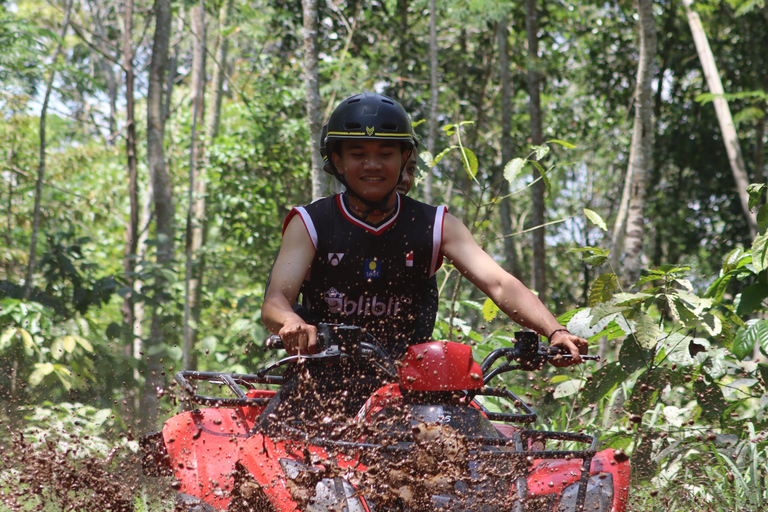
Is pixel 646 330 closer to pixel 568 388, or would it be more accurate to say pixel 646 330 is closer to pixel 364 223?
pixel 568 388

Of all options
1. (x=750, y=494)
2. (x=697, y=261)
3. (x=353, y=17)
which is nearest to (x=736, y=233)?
(x=697, y=261)

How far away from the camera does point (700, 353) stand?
4.59 metres

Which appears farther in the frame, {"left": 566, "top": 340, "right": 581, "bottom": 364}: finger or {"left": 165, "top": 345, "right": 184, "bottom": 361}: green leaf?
{"left": 165, "top": 345, "right": 184, "bottom": 361}: green leaf

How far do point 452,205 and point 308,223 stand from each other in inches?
761

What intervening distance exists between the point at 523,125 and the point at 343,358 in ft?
54.7

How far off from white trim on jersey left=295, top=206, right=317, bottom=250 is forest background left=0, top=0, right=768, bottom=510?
2.87ft

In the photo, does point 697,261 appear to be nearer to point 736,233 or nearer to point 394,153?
point 736,233

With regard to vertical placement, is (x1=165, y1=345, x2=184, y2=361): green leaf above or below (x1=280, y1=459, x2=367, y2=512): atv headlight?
below

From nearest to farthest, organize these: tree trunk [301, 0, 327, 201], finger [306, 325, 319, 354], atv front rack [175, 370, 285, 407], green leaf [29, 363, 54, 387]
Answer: finger [306, 325, 319, 354]
atv front rack [175, 370, 285, 407]
green leaf [29, 363, 54, 387]
tree trunk [301, 0, 327, 201]

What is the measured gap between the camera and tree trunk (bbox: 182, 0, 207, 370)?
340 inches

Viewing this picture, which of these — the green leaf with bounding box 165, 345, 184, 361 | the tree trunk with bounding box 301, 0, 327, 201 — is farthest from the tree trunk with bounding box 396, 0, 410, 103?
the green leaf with bounding box 165, 345, 184, 361

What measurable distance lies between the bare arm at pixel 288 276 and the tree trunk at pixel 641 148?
4118mm

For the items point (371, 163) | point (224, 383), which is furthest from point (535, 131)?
point (224, 383)

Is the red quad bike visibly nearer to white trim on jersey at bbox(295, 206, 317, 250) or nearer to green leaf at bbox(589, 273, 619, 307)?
white trim on jersey at bbox(295, 206, 317, 250)
